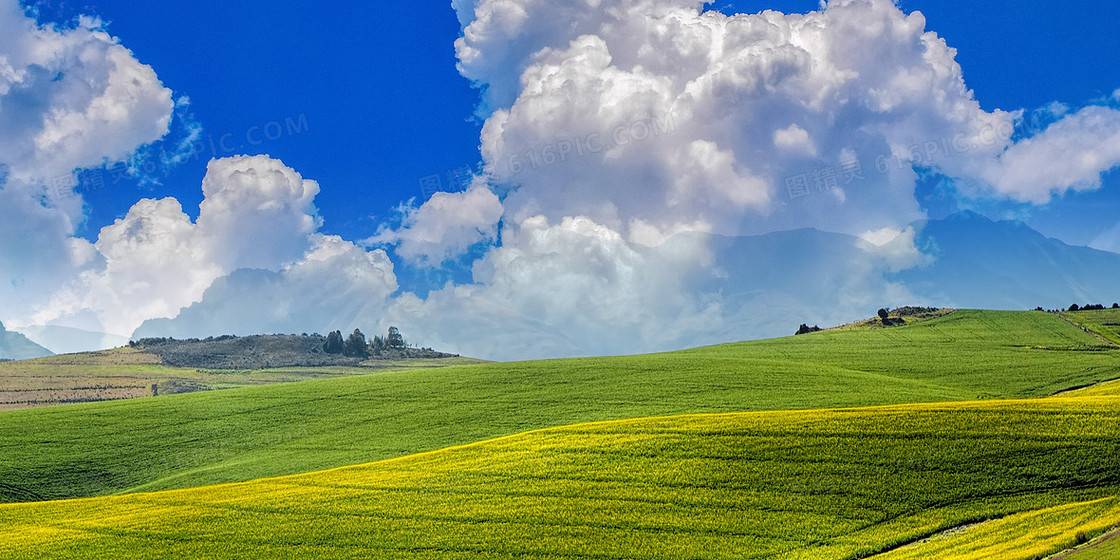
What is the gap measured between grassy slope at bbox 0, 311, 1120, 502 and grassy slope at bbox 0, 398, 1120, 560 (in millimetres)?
13875

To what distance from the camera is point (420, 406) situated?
204 feet

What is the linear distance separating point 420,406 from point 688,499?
35846mm

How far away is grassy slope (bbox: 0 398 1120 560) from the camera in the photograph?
2730 cm

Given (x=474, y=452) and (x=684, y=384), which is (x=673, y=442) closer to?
(x=474, y=452)

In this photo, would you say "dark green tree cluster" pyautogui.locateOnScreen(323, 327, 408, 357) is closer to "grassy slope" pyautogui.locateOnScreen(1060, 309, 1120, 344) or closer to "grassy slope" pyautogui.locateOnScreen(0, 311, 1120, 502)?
"grassy slope" pyautogui.locateOnScreen(0, 311, 1120, 502)

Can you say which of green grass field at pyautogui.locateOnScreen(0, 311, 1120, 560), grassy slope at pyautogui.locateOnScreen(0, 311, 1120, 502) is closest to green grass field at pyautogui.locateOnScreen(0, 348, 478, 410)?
grassy slope at pyautogui.locateOnScreen(0, 311, 1120, 502)

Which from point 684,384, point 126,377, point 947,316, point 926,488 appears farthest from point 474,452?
point 126,377

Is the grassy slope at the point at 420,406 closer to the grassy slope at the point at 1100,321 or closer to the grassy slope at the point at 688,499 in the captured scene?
the grassy slope at the point at 688,499

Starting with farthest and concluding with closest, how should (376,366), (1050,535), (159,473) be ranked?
(376,366), (159,473), (1050,535)

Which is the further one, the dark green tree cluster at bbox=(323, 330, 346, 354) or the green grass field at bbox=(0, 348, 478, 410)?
the dark green tree cluster at bbox=(323, 330, 346, 354)

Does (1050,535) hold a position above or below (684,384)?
below

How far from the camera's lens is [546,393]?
64938 millimetres

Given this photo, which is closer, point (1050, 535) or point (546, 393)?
point (1050, 535)

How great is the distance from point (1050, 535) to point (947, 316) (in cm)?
10806
